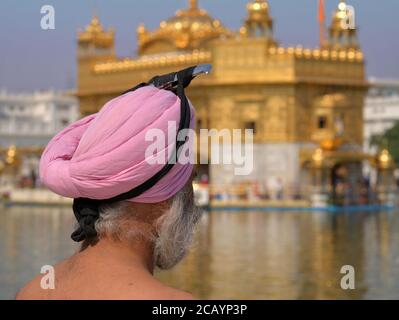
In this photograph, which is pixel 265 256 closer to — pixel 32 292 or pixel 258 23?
pixel 32 292

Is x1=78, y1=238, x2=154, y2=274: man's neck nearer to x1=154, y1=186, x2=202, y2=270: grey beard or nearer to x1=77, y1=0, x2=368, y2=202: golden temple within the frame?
x1=154, y1=186, x2=202, y2=270: grey beard

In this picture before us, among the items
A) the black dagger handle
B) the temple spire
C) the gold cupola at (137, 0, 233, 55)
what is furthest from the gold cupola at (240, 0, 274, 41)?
the black dagger handle

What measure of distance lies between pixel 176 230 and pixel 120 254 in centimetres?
13

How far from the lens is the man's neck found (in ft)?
5.84

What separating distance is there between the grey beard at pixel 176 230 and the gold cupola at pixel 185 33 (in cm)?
3123

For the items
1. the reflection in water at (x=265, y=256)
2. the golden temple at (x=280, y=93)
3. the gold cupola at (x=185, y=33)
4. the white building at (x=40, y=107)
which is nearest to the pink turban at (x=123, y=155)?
the reflection in water at (x=265, y=256)

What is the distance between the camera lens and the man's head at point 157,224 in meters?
1.83

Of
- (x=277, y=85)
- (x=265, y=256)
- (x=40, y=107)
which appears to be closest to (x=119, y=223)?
(x=265, y=256)

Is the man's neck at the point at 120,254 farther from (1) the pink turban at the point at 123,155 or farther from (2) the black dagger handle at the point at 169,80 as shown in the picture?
(2) the black dagger handle at the point at 169,80

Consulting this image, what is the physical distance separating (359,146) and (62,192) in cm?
2883

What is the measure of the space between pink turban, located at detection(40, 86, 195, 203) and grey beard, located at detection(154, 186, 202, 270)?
35mm

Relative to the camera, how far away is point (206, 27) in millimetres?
34062

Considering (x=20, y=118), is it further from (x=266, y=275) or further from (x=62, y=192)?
(x=62, y=192)
